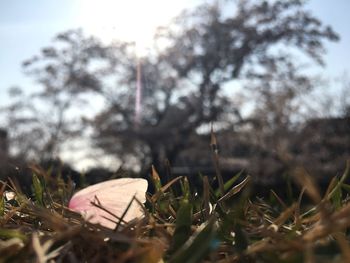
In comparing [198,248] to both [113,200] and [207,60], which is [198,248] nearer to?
[113,200]

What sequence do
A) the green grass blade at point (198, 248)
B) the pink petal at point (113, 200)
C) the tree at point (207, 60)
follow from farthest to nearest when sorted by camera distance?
the tree at point (207, 60), the pink petal at point (113, 200), the green grass blade at point (198, 248)

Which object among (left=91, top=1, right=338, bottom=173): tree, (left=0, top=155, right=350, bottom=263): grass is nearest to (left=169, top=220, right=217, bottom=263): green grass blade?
(left=0, top=155, right=350, bottom=263): grass

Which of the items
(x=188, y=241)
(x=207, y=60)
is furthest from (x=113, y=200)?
(x=207, y=60)

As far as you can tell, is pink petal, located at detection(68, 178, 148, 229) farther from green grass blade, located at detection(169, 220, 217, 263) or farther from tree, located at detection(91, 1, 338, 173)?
tree, located at detection(91, 1, 338, 173)

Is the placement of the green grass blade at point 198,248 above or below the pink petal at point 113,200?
above

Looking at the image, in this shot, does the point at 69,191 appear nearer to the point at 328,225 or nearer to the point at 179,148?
the point at 328,225

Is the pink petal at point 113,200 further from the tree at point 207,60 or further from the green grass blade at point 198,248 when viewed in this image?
the tree at point 207,60

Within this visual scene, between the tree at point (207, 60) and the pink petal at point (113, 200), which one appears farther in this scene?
the tree at point (207, 60)

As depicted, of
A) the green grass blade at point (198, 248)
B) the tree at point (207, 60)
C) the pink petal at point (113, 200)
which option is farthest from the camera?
the tree at point (207, 60)

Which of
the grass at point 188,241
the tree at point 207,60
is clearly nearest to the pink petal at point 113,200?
the grass at point 188,241

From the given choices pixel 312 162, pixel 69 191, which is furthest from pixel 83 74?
pixel 69 191

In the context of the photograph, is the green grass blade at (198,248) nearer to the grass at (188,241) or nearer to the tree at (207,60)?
the grass at (188,241)

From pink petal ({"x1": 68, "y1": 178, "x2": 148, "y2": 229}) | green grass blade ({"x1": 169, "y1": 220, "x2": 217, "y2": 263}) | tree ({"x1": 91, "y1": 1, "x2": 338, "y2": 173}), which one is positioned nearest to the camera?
green grass blade ({"x1": 169, "y1": 220, "x2": 217, "y2": 263})
